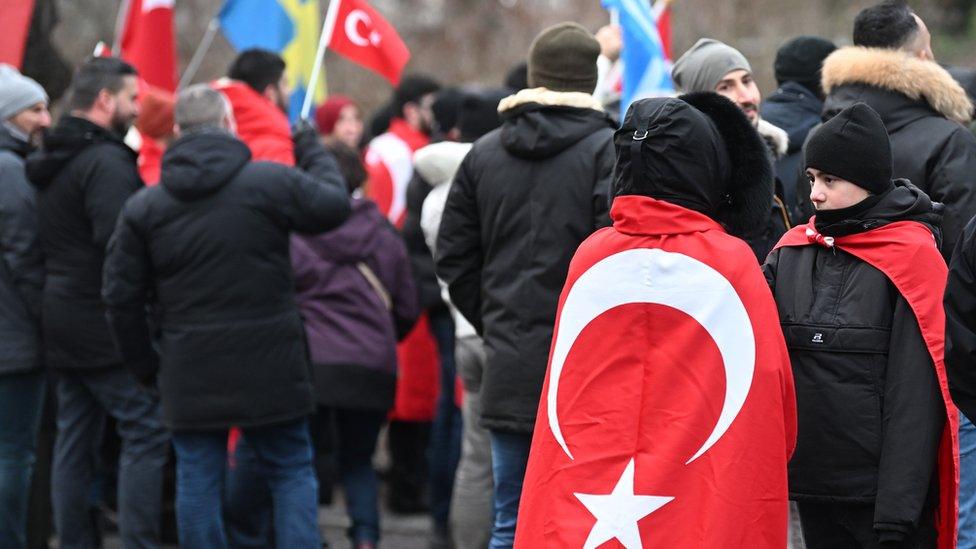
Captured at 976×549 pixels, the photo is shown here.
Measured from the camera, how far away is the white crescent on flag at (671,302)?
4.00 metres

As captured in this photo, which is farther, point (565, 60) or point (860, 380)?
point (565, 60)

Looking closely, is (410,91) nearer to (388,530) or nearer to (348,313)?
(388,530)

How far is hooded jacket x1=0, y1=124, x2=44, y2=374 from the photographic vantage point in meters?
6.86

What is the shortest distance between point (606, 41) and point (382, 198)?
2.41 m

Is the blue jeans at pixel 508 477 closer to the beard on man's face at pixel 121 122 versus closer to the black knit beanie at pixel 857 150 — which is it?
the black knit beanie at pixel 857 150

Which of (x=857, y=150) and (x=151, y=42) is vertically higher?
(x=857, y=150)

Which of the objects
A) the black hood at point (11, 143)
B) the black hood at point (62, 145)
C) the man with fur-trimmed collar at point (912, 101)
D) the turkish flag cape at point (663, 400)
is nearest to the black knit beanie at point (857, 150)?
the turkish flag cape at point (663, 400)

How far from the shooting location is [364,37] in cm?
803

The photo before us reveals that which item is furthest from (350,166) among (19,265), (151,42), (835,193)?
(835,193)

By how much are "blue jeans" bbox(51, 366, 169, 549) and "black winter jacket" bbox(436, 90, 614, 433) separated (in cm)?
175

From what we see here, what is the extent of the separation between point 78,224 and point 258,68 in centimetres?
105

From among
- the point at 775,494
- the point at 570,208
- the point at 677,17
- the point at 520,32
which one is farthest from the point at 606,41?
the point at 520,32

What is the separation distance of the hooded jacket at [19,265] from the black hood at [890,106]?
354cm

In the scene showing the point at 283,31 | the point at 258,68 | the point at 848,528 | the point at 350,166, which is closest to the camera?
the point at 848,528
